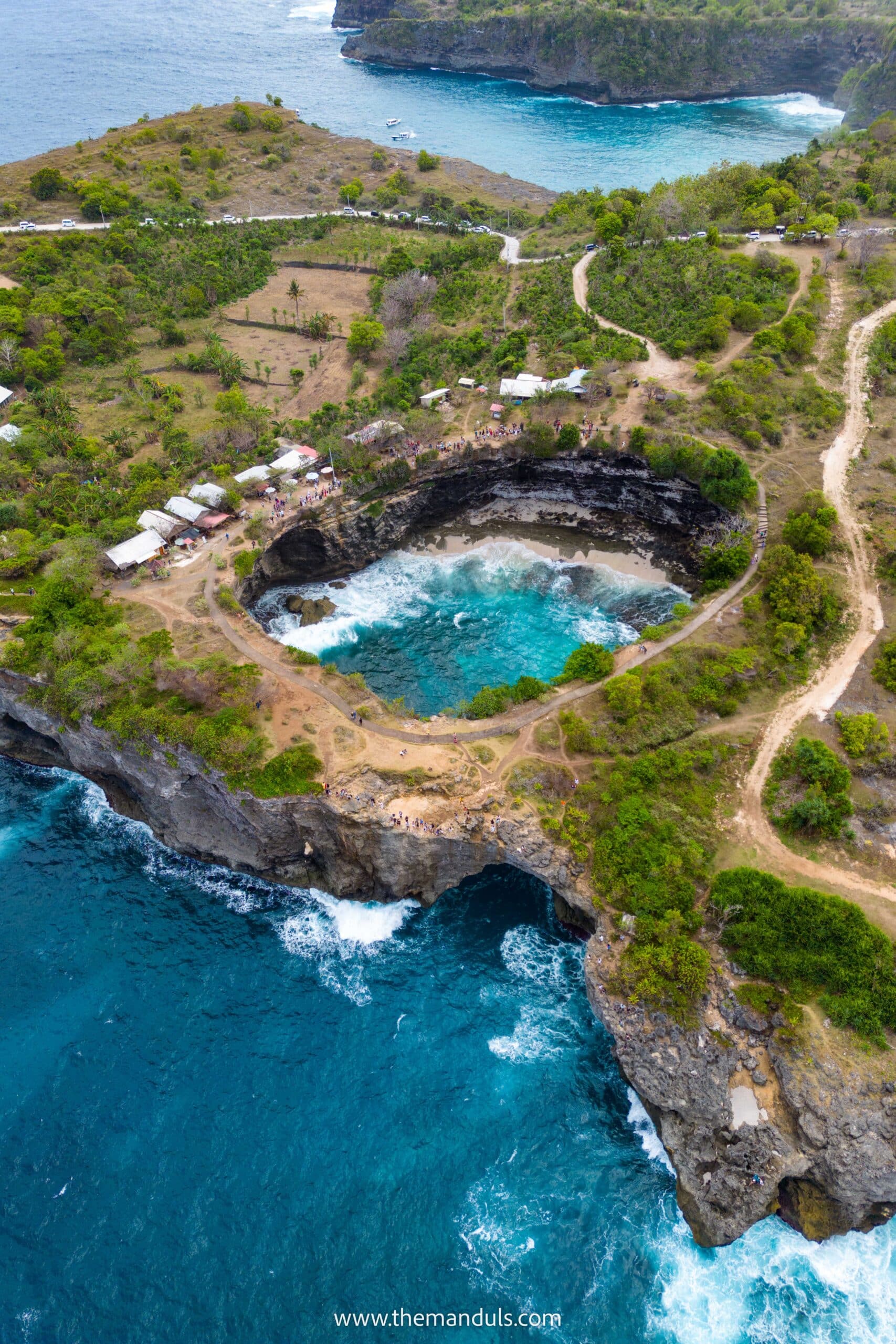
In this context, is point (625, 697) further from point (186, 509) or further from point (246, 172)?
point (246, 172)

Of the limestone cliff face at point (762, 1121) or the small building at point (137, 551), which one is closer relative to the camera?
the limestone cliff face at point (762, 1121)

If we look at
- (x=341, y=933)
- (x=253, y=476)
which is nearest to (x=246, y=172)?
(x=253, y=476)

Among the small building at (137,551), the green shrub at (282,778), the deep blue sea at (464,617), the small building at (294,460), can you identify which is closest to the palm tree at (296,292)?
the small building at (294,460)

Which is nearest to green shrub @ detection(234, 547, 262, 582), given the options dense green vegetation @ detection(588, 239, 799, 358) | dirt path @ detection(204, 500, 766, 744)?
dirt path @ detection(204, 500, 766, 744)

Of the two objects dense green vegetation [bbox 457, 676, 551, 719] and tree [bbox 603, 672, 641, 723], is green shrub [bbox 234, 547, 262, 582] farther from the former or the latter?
tree [bbox 603, 672, 641, 723]

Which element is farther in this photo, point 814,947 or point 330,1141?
point 814,947

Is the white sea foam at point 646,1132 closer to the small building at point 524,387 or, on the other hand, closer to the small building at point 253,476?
the small building at point 253,476

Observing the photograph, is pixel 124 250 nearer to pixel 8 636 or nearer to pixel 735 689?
pixel 8 636
